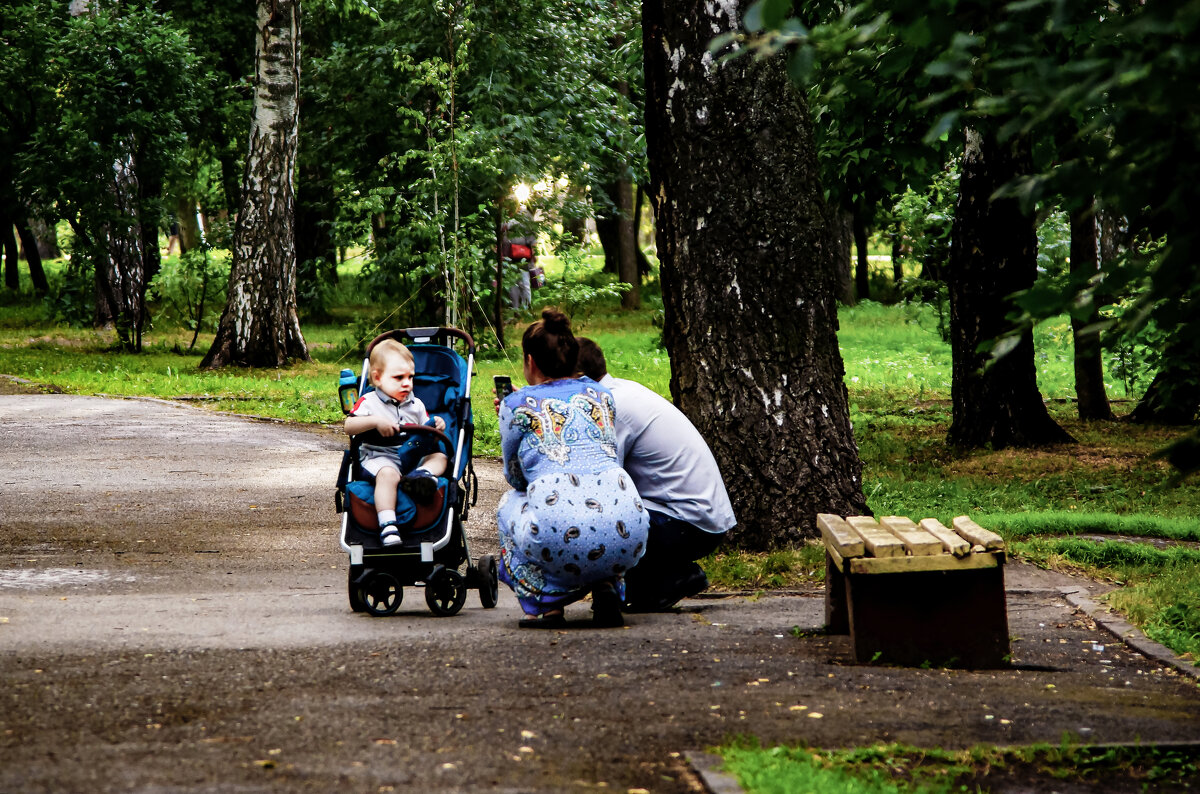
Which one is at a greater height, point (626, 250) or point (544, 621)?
point (626, 250)

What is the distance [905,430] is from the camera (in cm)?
1513

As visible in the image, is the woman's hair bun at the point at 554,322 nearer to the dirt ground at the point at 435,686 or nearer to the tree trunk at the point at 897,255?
the dirt ground at the point at 435,686

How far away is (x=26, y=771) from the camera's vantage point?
3.57 meters

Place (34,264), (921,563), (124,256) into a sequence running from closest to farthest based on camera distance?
(921,563), (124,256), (34,264)

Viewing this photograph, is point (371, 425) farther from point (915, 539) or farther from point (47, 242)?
point (47, 242)

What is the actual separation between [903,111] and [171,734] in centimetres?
943

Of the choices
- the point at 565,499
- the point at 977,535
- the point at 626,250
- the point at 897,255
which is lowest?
the point at 977,535

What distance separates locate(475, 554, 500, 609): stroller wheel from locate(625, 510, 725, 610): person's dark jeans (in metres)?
0.71

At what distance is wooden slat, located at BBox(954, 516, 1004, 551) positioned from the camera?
5.18 meters

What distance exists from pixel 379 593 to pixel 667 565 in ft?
4.85

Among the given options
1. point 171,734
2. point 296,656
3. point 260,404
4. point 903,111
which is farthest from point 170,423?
point 171,734

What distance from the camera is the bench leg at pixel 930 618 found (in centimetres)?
529

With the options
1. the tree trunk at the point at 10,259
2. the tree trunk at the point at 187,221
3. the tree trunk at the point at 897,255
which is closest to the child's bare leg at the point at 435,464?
the tree trunk at the point at 897,255

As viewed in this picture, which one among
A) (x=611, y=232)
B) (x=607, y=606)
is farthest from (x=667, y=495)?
(x=611, y=232)
